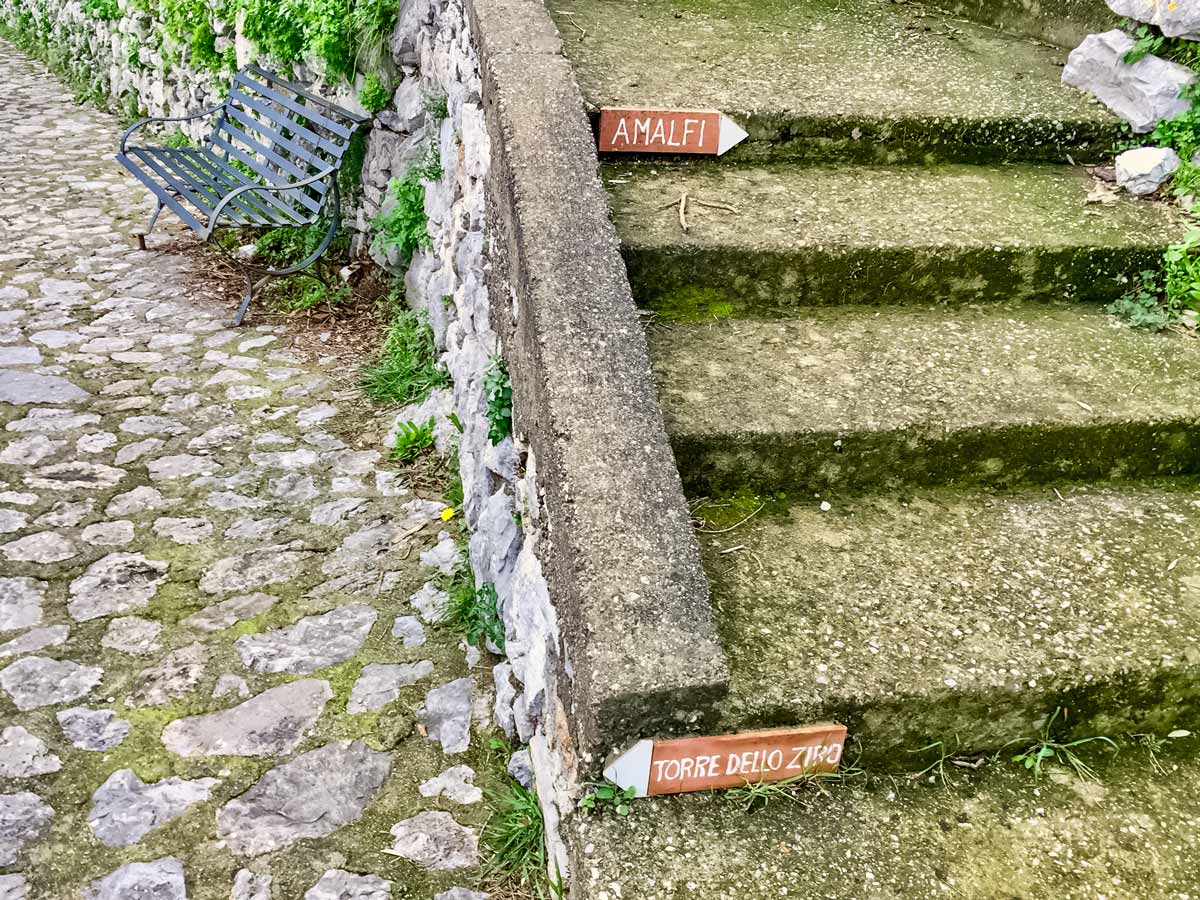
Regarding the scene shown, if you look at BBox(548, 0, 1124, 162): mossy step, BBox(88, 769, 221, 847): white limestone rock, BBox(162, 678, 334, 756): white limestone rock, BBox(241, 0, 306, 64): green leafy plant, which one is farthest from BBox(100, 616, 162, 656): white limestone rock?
BBox(241, 0, 306, 64): green leafy plant

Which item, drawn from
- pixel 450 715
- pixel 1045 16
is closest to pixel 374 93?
pixel 1045 16

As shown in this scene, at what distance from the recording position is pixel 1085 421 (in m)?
2.34

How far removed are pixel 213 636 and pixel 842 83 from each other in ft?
8.75

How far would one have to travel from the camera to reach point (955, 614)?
79.9 inches

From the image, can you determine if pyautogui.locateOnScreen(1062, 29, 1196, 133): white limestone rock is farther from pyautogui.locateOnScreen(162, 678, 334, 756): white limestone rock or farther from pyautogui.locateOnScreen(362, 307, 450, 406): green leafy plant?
pyautogui.locateOnScreen(162, 678, 334, 756): white limestone rock

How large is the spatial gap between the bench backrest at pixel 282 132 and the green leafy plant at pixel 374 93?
0.10 meters

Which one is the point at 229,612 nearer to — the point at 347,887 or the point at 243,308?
the point at 347,887

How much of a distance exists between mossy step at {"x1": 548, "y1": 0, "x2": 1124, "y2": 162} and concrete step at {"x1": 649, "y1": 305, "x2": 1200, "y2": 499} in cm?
73

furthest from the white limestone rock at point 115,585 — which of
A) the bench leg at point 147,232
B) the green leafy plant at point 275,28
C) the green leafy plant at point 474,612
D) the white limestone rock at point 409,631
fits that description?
the green leafy plant at point 275,28

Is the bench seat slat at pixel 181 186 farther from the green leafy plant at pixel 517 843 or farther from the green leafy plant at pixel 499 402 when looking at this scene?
the green leafy plant at pixel 517 843

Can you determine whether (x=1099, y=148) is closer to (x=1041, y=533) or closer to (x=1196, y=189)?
(x=1196, y=189)

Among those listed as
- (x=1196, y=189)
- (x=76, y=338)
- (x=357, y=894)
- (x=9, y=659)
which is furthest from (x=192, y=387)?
(x=1196, y=189)

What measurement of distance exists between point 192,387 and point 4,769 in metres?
2.06

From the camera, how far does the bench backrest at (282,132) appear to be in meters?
4.70
